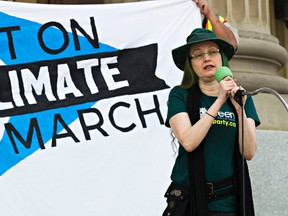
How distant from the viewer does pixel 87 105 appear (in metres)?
6.95

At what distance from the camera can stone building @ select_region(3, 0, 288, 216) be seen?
7.77 m

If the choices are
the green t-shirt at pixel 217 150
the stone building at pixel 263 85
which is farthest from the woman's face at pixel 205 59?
the stone building at pixel 263 85

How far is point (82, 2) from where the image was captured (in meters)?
10.0

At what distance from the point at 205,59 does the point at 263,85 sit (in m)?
3.58

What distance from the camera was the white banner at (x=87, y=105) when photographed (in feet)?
22.0

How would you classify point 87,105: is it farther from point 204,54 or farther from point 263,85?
point 263,85

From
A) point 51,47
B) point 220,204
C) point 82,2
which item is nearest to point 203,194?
point 220,204

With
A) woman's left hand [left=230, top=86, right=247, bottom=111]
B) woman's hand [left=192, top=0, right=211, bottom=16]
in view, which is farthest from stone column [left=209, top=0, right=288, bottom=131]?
woman's left hand [left=230, top=86, right=247, bottom=111]

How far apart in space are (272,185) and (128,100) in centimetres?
159

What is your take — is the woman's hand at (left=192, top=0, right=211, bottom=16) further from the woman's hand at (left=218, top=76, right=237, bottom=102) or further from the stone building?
the woman's hand at (left=218, top=76, right=237, bottom=102)

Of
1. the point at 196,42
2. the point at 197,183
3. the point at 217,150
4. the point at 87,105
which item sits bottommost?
the point at 197,183

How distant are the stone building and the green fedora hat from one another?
2.41 m

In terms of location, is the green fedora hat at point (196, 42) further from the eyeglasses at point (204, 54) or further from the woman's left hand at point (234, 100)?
the woman's left hand at point (234, 100)

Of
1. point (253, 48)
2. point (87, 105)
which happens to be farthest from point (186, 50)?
point (253, 48)
